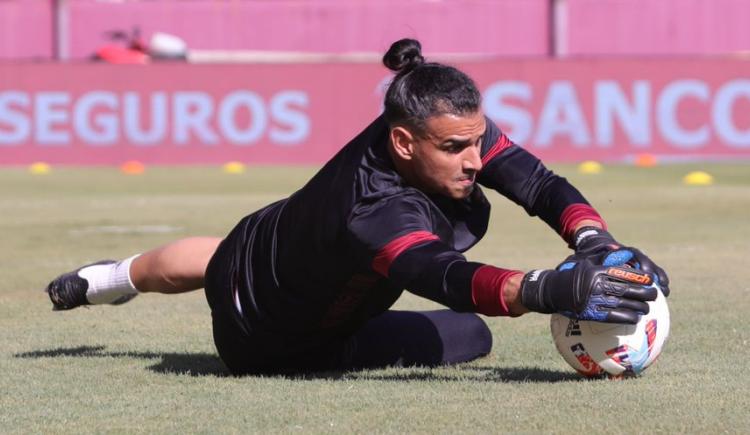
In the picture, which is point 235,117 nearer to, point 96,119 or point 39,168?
point 96,119

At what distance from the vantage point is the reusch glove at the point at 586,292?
5.18 m

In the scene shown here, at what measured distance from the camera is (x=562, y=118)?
84.6 feet

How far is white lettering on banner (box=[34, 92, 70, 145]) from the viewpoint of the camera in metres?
25.8

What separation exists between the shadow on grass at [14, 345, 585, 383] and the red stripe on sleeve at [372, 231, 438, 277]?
0.97m

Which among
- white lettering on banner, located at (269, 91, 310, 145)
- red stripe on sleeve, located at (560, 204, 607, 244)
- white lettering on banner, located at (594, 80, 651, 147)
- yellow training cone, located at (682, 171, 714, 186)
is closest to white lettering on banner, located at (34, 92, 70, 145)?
white lettering on banner, located at (269, 91, 310, 145)

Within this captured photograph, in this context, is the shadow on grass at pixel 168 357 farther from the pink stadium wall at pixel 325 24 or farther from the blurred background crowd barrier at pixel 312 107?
the pink stadium wall at pixel 325 24

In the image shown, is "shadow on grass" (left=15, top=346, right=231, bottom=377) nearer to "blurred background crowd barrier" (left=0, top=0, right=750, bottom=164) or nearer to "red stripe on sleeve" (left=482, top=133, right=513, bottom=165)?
"red stripe on sleeve" (left=482, top=133, right=513, bottom=165)

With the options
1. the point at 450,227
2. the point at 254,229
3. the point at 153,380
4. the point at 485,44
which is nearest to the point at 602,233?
the point at 450,227

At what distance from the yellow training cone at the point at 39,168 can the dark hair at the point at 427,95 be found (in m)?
19.9

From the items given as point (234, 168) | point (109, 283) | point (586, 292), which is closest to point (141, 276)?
point (109, 283)

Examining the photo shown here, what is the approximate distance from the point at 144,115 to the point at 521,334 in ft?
62.4

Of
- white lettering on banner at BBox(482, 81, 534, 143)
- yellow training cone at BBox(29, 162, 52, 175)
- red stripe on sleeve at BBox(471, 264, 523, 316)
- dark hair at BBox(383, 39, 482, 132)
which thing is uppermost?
dark hair at BBox(383, 39, 482, 132)

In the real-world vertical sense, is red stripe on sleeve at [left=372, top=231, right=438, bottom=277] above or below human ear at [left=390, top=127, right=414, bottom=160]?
below

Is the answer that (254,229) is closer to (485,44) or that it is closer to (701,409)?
(701,409)
